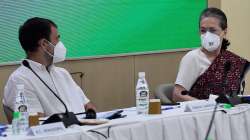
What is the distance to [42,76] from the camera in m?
2.77

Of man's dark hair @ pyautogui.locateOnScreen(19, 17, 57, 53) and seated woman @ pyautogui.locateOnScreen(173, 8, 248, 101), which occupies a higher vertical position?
man's dark hair @ pyautogui.locateOnScreen(19, 17, 57, 53)

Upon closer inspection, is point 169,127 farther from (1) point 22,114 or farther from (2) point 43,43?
(2) point 43,43

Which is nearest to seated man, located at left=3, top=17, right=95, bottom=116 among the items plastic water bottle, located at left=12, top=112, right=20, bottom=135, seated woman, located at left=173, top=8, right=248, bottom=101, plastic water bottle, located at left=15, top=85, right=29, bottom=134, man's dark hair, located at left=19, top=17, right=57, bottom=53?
man's dark hair, located at left=19, top=17, right=57, bottom=53

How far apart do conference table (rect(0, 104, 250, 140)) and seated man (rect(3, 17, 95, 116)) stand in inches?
19.0

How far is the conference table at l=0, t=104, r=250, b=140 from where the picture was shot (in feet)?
6.42

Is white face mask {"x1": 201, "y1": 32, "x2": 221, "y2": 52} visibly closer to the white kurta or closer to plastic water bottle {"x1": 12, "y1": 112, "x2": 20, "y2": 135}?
the white kurta

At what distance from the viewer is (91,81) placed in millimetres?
4109

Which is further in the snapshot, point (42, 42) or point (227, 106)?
point (42, 42)

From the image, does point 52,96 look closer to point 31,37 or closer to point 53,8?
point 31,37

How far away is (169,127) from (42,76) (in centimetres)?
95

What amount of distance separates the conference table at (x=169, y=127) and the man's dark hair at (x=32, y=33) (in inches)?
27.7

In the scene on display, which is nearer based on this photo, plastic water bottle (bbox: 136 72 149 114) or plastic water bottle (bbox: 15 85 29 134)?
plastic water bottle (bbox: 15 85 29 134)

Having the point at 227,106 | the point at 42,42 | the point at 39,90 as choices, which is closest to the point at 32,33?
the point at 42,42

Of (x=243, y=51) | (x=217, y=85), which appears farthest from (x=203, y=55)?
(x=243, y=51)
